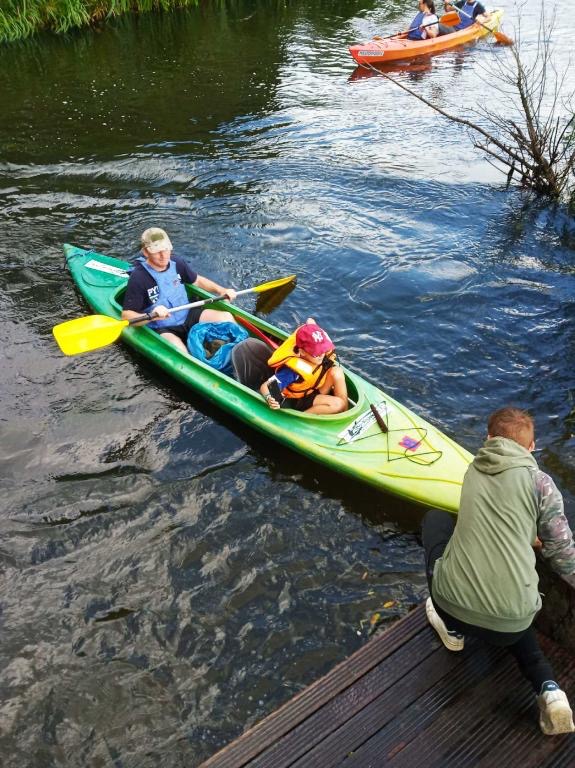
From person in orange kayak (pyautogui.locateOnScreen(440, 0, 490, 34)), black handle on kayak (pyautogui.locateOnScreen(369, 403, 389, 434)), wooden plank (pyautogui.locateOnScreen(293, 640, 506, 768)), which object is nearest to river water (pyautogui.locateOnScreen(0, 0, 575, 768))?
black handle on kayak (pyautogui.locateOnScreen(369, 403, 389, 434))

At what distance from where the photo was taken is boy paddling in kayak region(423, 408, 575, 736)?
9.13 ft

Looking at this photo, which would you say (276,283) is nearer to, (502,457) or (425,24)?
(502,457)

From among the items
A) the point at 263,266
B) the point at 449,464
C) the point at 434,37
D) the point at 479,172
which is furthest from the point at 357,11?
the point at 449,464

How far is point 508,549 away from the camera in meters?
2.79

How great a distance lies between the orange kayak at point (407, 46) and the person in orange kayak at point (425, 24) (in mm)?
175

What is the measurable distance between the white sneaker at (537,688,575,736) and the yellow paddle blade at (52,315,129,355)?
4707 millimetres

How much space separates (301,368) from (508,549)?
267 centimetres

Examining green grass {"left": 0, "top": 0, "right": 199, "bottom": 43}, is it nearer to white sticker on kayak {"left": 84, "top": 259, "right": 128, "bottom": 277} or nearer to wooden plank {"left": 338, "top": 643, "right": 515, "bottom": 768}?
white sticker on kayak {"left": 84, "top": 259, "right": 128, "bottom": 277}

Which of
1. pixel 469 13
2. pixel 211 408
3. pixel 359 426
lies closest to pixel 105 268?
pixel 211 408

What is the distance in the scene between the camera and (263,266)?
8.34m

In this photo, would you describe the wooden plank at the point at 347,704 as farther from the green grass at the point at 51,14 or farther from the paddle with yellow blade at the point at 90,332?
the green grass at the point at 51,14

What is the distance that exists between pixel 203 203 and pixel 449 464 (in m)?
6.72

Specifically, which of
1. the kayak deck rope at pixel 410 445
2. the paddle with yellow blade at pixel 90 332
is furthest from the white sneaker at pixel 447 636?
the paddle with yellow blade at pixel 90 332

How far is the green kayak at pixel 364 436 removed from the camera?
4.75 metres
